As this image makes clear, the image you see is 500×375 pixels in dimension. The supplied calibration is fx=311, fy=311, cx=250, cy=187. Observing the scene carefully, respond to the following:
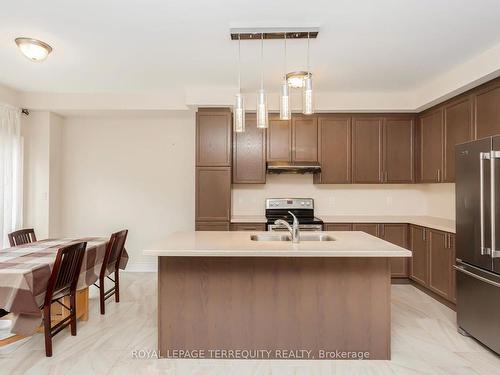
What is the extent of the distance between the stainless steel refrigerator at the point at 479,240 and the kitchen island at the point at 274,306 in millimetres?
809

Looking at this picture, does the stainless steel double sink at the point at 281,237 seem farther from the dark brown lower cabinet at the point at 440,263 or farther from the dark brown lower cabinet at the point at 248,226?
the dark brown lower cabinet at the point at 440,263

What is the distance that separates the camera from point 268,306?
235cm

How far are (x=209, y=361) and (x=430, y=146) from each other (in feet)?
11.9

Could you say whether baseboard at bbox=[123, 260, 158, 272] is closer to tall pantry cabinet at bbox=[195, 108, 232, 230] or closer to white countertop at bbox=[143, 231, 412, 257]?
tall pantry cabinet at bbox=[195, 108, 232, 230]

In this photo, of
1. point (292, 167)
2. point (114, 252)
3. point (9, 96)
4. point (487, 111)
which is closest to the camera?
point (487, 111)

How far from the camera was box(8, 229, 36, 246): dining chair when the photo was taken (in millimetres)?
3255

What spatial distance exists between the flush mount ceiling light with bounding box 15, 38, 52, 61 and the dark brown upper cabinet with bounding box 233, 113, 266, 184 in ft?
7.58

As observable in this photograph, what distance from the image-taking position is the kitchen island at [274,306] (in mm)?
2324

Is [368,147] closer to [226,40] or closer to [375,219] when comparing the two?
[375,219]

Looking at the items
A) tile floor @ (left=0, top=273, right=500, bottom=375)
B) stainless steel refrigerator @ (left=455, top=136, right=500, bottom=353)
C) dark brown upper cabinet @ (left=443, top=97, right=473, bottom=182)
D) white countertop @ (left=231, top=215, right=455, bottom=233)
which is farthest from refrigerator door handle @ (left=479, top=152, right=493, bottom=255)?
white countertop @ (left=231, top=215, right=455, bottom=233)

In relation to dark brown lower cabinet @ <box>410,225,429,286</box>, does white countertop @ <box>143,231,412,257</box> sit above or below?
above

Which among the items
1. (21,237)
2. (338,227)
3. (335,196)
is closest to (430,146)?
(335,196)

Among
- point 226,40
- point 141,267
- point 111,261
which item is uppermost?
point 226,40

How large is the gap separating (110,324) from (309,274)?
196 cm
